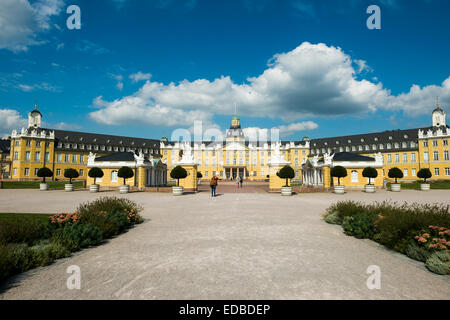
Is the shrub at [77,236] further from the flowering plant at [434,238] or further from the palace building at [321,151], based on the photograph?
the palace building at [321,151]

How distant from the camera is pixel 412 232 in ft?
22.6

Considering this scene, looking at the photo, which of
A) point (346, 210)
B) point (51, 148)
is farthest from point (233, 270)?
point (51, 148)

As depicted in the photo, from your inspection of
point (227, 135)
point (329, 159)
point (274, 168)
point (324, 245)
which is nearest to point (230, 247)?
point (324, 245)

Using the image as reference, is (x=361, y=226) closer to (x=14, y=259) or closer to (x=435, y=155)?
(x=14, y=259)

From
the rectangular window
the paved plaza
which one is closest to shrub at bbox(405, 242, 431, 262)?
the paved plaza

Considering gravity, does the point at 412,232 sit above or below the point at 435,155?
→ below

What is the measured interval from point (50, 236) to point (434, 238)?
1032cm

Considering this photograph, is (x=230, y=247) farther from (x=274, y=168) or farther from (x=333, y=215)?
(x=274, y=168)

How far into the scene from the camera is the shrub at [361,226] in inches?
334

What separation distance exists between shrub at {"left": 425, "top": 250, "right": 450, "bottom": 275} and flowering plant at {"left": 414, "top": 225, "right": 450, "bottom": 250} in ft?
0.64

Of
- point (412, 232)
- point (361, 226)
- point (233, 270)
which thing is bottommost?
point (233, 270)

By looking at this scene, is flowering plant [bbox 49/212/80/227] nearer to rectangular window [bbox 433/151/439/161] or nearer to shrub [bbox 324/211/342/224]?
shrub [bbox 324/211/342/224]

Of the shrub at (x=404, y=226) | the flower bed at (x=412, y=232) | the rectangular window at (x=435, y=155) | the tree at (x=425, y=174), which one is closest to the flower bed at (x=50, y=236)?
the flower bed at (x=412, y=232)
